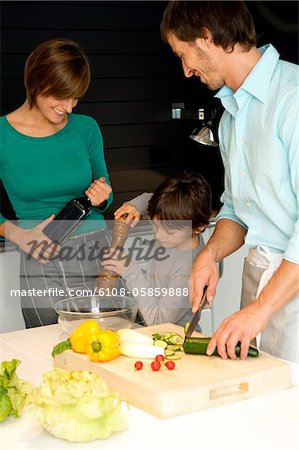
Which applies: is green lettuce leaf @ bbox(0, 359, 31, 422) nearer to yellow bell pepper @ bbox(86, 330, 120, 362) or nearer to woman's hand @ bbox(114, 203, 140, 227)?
yellow bell pepper @ bbox(86, 330, 120, 362)

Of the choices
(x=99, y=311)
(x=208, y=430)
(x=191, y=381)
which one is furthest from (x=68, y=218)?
(x=208, y=430)

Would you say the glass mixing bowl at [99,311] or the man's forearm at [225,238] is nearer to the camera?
the glass mixing bowl at [99,311]

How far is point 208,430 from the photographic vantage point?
5.06 ft

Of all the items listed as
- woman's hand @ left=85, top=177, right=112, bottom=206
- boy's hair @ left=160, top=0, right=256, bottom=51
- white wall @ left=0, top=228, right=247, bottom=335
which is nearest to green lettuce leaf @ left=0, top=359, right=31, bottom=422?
boy's hair @ left=160, top=0, right=256, bottom=51

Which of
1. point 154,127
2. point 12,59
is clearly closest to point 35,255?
point 12,59

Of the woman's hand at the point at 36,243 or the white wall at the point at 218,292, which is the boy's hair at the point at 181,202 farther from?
the white wall at the point at 218,292

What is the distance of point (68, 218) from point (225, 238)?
2.43 ft

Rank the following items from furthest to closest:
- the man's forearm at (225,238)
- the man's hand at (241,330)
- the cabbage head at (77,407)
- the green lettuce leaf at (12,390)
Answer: the man's forearm at (225,238), the man's hand at (241,330), the green lettuce leaf at (12,390), the cabbage head at (77,407)

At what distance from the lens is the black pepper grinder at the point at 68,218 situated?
2.72 metres

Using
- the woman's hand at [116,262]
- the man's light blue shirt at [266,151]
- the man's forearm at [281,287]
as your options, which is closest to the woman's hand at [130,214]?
the woman's hand at [116,262]

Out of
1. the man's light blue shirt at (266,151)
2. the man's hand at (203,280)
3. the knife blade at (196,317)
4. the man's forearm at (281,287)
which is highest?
the man's light blue shirt at (266,151)

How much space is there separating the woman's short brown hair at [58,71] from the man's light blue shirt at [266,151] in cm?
63

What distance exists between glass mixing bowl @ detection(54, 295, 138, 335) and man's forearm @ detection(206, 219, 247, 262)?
259 millimetres

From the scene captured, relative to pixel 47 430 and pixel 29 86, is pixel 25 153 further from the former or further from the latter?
pixel 47 430
